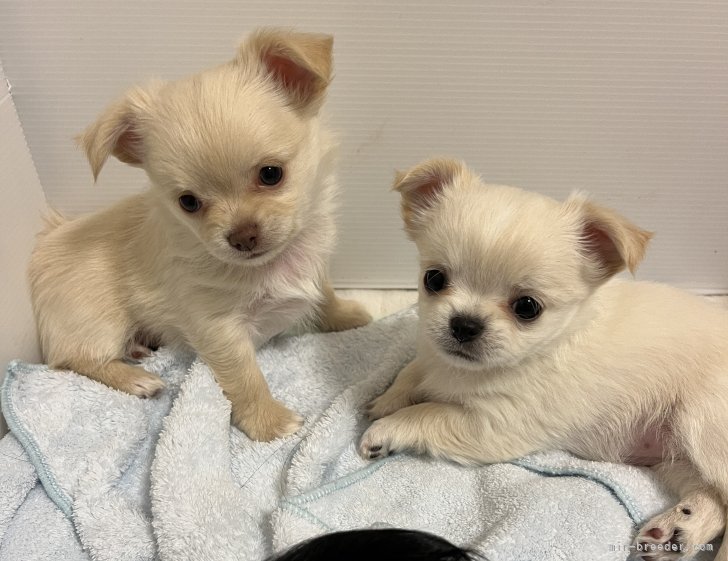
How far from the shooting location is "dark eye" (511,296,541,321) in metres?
1.57

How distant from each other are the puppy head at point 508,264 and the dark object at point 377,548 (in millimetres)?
625

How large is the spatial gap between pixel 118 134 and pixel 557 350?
1.43 metres

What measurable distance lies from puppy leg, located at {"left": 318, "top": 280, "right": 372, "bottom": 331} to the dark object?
1441 millimetres

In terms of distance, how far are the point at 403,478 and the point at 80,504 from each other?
3.21 feet

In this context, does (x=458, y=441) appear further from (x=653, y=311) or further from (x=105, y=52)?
(x=105, y=52)

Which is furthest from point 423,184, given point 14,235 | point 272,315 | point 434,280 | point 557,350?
point 14,235

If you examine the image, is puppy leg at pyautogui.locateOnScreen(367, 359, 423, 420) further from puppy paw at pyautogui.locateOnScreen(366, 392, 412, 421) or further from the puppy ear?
the puppy ear

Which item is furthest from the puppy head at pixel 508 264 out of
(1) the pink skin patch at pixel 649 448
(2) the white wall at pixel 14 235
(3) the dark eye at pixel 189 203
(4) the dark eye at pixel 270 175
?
(2) the white wall at pixel 14 235

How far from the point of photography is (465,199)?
5.34 ft

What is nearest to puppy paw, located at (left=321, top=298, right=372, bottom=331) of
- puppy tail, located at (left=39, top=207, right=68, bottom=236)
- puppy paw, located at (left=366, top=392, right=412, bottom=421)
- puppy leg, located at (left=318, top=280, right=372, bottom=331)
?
puppy leg, located at (left=318, top=280, right=372, bottom=331)

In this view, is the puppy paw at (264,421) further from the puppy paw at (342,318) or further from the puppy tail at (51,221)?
the puppy tail at (51,221)

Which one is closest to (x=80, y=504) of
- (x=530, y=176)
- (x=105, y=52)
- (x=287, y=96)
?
(x=287, y=96)

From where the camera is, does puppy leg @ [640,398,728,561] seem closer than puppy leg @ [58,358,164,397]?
Yes

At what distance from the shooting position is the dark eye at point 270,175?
1717 mm
